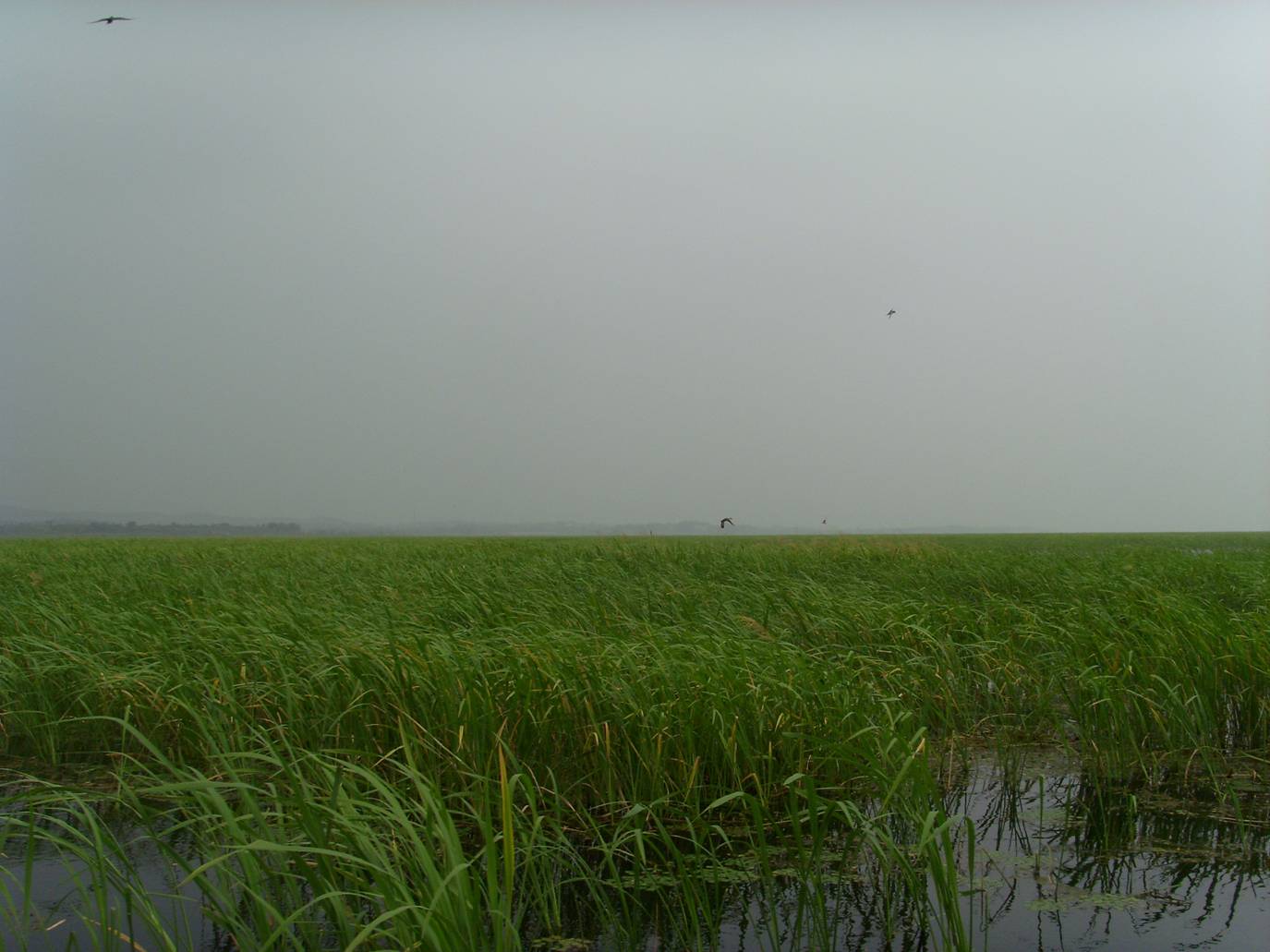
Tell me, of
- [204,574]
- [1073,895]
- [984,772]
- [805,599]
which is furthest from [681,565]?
[1073,895]

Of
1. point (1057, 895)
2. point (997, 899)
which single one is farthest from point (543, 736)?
point (1057, 895)

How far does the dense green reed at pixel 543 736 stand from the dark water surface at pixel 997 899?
0.37 feet

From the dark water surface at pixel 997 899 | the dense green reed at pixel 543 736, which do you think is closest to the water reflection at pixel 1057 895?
the dark water surface at pixel 997 899

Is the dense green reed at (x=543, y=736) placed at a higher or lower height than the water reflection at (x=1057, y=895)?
higher

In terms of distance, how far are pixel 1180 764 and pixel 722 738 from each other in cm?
314

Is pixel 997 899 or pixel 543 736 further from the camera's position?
pixel 543 736

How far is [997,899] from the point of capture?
135 inches

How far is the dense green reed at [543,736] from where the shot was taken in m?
2.78

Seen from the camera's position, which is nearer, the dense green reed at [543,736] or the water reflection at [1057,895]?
the dense green reed at [543,736]

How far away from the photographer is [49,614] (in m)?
7.38

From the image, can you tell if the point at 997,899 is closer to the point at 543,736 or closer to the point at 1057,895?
the point at 1057,895

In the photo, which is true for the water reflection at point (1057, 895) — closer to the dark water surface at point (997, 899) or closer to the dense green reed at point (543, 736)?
the dark water surface at point (997, 899)

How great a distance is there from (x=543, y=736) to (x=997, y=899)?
7.82ft

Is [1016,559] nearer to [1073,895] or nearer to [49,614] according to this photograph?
[1073,895]
